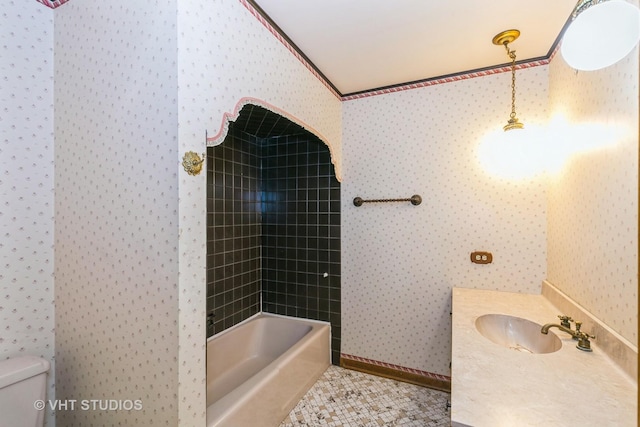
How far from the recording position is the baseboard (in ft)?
7.07

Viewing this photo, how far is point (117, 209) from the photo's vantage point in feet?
4.01

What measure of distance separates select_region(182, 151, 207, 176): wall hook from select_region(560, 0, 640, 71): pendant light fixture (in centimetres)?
133

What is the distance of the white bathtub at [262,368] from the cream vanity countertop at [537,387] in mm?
1091

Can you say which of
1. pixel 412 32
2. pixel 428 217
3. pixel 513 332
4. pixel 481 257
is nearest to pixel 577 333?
pixel 513 332

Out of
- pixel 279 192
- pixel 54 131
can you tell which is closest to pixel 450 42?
pixel 279 192

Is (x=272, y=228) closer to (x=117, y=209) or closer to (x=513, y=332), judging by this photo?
(x=117, y=209)

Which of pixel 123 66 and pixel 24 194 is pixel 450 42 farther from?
pixel 24 194

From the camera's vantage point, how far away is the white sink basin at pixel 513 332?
1.45 meters

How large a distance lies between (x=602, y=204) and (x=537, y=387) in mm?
831

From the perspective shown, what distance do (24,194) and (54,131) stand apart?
343 millimetres

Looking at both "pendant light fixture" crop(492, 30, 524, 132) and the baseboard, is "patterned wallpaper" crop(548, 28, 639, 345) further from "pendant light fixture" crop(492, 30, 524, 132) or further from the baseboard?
the baseboard

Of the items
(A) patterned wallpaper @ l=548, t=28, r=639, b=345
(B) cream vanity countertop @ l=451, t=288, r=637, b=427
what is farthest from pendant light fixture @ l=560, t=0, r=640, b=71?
(B) cream vanity countertop @ l=451, t=288, r=637, b=427

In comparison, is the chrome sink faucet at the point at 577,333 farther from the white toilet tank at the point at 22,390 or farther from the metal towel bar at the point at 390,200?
the white toilet tank at the point at 22,390

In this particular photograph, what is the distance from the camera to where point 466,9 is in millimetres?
1462
